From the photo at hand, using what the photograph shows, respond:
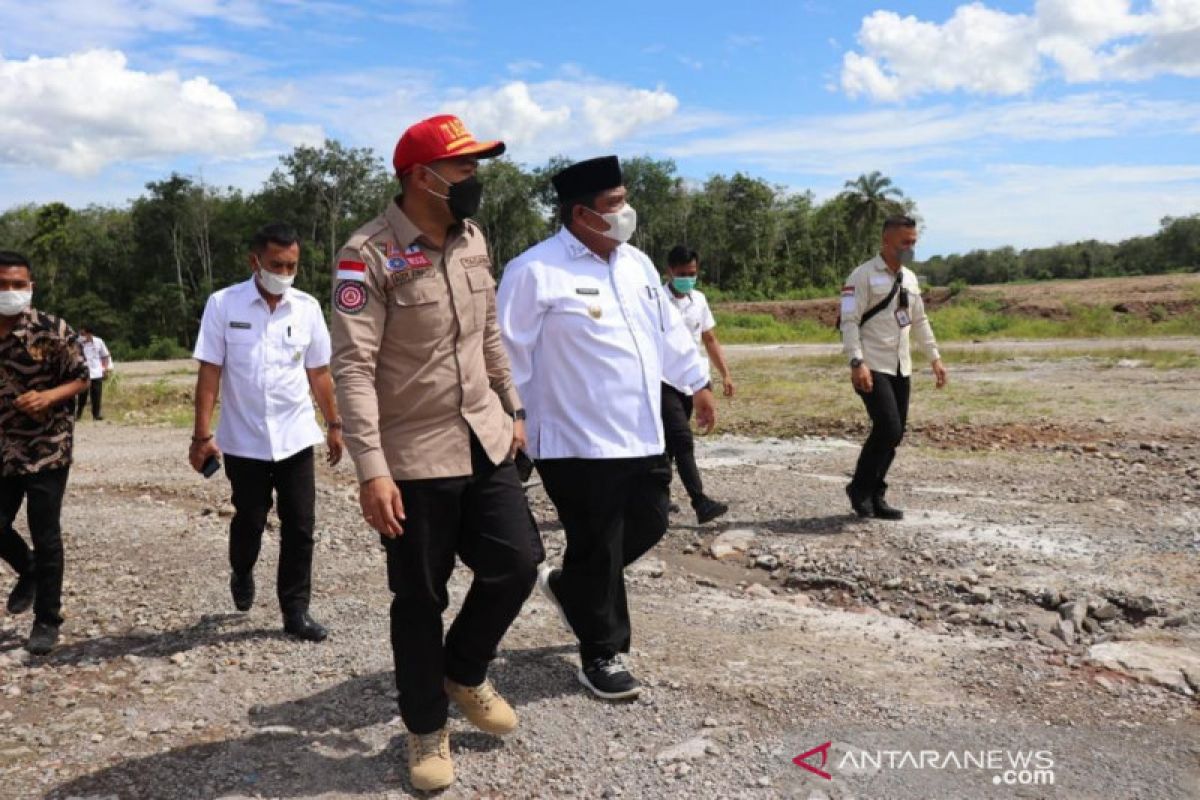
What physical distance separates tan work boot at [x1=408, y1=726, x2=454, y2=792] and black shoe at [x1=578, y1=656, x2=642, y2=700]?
0.74 metres

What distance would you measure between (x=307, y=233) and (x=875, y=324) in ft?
158

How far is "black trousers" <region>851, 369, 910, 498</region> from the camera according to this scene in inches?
257

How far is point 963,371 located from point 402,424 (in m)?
17.2

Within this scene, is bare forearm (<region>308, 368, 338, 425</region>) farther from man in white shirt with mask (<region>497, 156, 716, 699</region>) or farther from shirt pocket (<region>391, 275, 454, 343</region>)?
shirt pocket (<region>391, 275, 454, 343</region>)

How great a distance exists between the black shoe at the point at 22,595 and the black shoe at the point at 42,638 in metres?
0.39

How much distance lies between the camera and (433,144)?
302cm

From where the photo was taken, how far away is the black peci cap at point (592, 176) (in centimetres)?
371

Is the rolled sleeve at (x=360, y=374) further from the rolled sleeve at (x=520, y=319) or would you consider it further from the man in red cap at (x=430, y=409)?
the rolled sleeve at (x=520, y=319)

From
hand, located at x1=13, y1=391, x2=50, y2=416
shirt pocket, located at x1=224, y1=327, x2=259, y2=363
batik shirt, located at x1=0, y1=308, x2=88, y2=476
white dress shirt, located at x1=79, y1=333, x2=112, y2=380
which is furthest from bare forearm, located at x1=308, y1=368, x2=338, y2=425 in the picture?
white dress shirt, located at x1=79, y1=333, x2=112, y2=380

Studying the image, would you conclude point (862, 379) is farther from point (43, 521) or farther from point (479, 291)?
point (43, 521)

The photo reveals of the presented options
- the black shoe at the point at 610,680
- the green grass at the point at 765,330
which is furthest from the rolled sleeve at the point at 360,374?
the green grass at the point at 765,330

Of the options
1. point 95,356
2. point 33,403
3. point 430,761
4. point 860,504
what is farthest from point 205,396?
point 95,356

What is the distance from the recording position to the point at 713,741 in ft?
11.1

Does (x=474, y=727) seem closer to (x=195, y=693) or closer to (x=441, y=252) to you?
(x=195, y=693)
